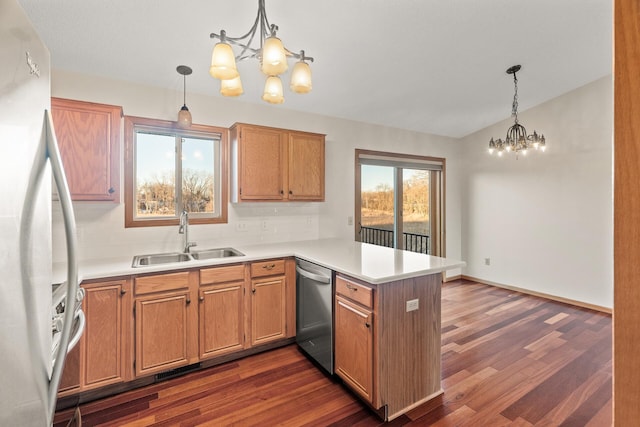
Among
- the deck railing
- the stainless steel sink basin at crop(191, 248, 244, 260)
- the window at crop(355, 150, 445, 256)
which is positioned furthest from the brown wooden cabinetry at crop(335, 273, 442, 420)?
the deck railing

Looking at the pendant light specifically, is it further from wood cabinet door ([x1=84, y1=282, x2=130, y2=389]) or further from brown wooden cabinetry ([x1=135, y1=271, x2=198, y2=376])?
wood cabinet door ([x1=84, y1=282, x2=130, y2=389])

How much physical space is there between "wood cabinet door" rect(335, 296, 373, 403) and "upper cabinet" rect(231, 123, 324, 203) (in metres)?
1.37

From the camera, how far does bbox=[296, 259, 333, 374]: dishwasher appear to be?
7.45ft

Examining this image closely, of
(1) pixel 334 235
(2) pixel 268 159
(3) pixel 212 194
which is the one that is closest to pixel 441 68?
(2) pixel 268 159

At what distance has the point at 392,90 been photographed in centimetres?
328

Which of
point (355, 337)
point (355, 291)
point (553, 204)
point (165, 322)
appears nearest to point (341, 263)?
point (355, 291)

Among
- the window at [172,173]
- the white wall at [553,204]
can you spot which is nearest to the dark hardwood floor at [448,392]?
the white wall at [553,204]

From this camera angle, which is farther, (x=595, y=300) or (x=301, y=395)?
(x=595, y=300)

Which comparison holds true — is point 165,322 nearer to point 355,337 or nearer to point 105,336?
point 105,336

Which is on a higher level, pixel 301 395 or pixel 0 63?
pixel 0 63

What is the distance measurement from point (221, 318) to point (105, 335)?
2.55ft

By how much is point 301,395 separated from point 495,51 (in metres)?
3.38

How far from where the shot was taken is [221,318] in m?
2.45
